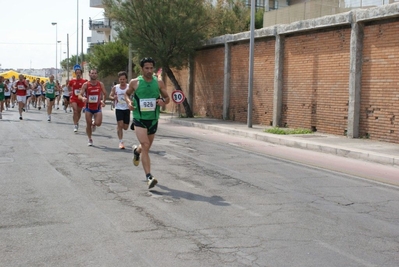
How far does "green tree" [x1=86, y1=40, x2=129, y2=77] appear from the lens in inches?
2034

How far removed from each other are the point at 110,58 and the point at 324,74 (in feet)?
119

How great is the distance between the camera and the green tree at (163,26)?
26.1 meters

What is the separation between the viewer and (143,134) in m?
8.41

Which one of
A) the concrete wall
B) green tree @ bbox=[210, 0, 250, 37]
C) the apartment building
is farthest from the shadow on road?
the apartment building

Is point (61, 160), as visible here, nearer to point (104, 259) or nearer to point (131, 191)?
point (131, 191)

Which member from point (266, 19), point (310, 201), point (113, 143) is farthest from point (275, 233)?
point (266, 19)

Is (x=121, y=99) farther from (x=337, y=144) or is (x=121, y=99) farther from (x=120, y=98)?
(x=337, y=144)

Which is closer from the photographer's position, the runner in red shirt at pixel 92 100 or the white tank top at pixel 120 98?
the white tank top at pixel 120 98

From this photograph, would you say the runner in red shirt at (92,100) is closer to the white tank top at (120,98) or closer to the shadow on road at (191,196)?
the white tank top at (120,98)

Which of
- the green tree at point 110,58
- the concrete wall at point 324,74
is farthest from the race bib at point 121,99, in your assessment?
the green tree at point 110,58

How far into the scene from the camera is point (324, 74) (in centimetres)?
1822

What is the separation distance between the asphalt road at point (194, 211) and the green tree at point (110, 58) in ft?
132

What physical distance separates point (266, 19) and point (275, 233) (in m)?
26.0

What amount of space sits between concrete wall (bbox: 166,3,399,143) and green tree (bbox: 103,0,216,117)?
175cm
